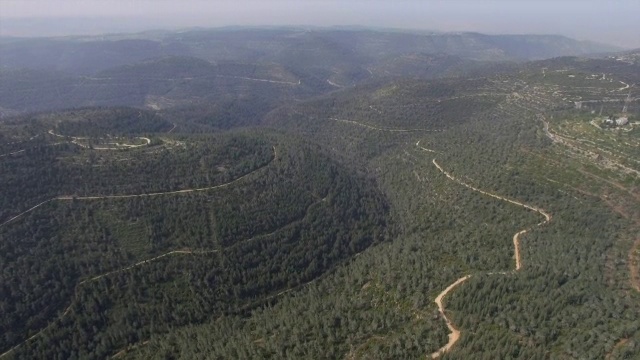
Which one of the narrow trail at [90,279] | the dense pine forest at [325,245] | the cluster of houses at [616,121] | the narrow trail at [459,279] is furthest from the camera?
the cluster of houses at [616,121]

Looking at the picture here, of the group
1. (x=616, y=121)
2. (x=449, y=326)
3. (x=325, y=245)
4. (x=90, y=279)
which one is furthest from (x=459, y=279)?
(x=90, y=279)

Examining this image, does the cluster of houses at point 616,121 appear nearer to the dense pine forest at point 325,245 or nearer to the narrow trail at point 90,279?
the dense pine forest at point 325,245

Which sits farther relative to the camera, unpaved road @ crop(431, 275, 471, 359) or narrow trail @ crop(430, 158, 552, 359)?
narrow trail @ crop(430, 158, 552, 359)

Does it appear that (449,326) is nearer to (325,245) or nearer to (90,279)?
(325,245)

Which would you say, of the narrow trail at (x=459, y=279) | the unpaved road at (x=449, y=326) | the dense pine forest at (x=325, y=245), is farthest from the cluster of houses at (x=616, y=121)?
the unpaved road at (x=449, y=326)

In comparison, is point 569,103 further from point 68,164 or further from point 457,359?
point 68,164

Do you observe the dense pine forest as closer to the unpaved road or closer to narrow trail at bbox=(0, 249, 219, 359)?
the unpaved road

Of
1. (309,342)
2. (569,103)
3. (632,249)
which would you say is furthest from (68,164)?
(569,103)

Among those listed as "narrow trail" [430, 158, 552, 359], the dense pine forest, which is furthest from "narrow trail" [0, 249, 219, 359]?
"narrow trail" [430, 158, 552, 359]
